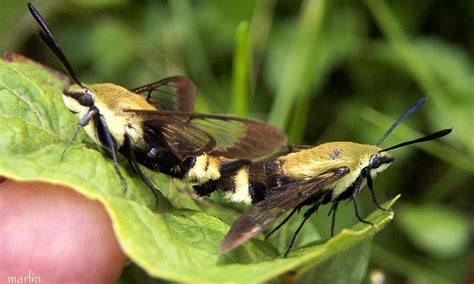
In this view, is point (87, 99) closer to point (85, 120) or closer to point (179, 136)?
point (85, 120)

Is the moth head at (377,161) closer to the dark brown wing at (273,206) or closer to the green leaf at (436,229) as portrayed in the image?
the dark brown wing at (273,206)

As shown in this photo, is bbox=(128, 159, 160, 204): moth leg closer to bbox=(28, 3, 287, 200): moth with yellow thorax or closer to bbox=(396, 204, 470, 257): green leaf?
bbox=(28, 3, 287, 200): moth with yellow thorax

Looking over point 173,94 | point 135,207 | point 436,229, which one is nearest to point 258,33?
point 436,229

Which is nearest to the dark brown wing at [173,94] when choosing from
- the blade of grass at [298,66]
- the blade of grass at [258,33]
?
the blade of grass at [298,66]

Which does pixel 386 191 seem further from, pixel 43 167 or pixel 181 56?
pixel 43 167

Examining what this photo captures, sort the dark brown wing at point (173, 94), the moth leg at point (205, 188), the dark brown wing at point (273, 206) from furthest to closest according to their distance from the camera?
the dark brown wing at point (173, 94), the moth leg at point (205, 188), the dark brown wing at point (273, 206)

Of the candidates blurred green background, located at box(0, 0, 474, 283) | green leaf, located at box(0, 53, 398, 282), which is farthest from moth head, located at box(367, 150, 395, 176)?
blurred green background, located at box(0, 0, 474, 283)
